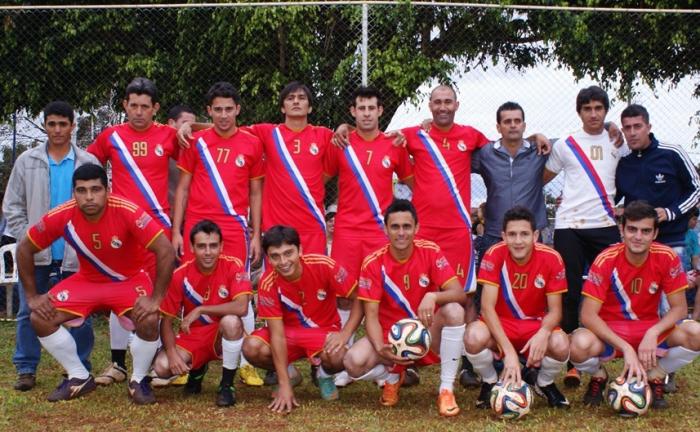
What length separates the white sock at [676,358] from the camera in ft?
15.8

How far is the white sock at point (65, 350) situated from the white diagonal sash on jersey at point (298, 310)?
1433mm

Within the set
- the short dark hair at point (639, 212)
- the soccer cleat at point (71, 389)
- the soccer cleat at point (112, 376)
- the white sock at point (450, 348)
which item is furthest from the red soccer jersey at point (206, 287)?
the short dark hair at point (639, 212)

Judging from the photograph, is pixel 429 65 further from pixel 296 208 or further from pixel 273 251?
pixel 273 251

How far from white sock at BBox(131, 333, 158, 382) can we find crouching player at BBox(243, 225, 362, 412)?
61 centimetres

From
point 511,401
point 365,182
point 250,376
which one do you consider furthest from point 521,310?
point 250,376

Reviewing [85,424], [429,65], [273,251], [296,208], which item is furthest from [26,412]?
[429,65]

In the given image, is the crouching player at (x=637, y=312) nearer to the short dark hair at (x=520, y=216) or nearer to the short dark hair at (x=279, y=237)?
the short dark hair at (x=520, y=216)

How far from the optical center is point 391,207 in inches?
195

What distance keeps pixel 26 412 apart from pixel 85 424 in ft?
1.73

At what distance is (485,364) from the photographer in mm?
4859

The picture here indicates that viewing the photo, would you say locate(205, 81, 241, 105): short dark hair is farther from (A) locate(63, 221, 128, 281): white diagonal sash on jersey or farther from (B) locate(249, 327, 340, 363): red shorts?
(B) locate(249, 327, 340, 363): red shorts

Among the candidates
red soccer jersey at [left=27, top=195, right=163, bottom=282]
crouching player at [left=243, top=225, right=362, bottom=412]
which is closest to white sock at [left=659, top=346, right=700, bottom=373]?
crouching player at [left=243, top=225, right=362, bottom=412]

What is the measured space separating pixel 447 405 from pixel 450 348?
14.7 inches

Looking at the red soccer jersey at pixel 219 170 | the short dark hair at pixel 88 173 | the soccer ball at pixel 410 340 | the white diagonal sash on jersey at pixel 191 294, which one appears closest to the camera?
the soccer ball at pixel 410 340
